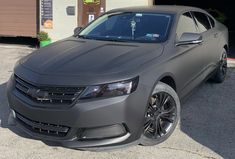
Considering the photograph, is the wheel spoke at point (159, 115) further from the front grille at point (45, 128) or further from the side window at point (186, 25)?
the side window at point (186, 25)

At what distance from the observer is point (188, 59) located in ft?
18.1

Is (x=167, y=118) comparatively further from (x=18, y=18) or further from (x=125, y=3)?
(x=18, y=18)

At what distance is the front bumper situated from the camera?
4.02m

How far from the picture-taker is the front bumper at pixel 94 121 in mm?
4016

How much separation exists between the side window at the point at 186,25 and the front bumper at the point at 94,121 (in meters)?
1.60

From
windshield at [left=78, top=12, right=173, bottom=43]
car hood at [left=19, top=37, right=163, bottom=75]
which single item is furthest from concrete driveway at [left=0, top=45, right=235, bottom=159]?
windshield at [left=78, top=12, right=173, bottom=43]

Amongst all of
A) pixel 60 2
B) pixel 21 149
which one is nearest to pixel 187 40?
pixel 21 149

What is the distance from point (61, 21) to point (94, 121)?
313 inches

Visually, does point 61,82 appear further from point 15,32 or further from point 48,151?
point 15,32

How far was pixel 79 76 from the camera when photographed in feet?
13.7

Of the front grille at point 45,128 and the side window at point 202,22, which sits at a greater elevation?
the side window at point 202,22

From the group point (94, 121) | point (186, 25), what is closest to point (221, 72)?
point (186, 25)

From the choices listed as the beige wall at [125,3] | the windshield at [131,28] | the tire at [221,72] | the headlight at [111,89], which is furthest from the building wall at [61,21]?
the headlight at [111,89]

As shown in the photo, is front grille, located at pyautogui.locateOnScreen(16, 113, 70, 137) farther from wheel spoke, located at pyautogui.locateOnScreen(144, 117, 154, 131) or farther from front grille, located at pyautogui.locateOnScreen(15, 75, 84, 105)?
wheel spoke, located at pyautogui.locateOnScreen(144, 117, 154, 131)
